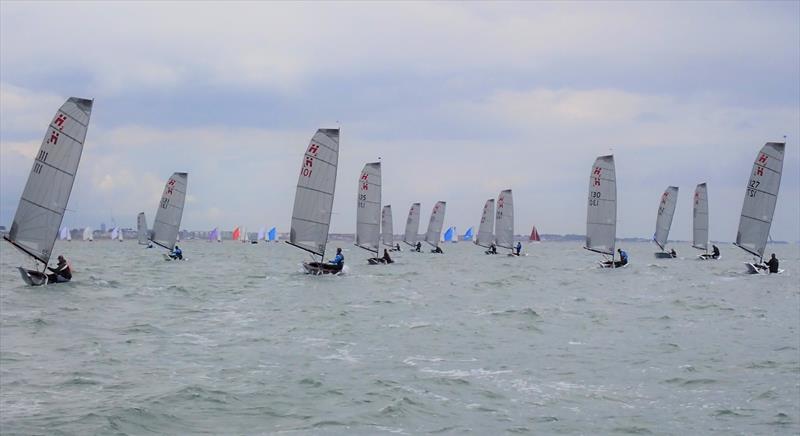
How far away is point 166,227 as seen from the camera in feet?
211

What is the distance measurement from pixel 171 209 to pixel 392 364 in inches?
1993

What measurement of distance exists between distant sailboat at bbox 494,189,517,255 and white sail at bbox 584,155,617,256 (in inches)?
1095

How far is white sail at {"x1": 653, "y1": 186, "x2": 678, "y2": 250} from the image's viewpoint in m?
80.4

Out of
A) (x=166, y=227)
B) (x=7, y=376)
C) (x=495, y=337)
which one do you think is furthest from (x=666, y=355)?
(x=166, y=227)

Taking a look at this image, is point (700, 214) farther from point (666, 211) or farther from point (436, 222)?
point (436, 222)

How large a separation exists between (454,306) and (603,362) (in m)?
12.6

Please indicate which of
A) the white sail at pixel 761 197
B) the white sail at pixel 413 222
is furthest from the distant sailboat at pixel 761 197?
the white sail at pixel 413 222

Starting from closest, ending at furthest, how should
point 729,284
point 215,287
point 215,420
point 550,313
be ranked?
point 215,420 → point 550,313 → point 215,287 → point 729,284

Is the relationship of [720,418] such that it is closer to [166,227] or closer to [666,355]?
[666,355]

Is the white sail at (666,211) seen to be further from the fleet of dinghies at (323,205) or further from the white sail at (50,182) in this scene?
the white sail at (50,182)

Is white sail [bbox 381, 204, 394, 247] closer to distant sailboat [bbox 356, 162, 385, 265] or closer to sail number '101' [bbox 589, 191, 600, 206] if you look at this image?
distant sailboat [bbox 356, 162, 385, 265]

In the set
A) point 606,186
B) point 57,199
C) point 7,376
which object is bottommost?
point 7,376

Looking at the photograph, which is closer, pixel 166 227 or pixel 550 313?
pixel 550 313

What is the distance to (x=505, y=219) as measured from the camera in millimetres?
85188
